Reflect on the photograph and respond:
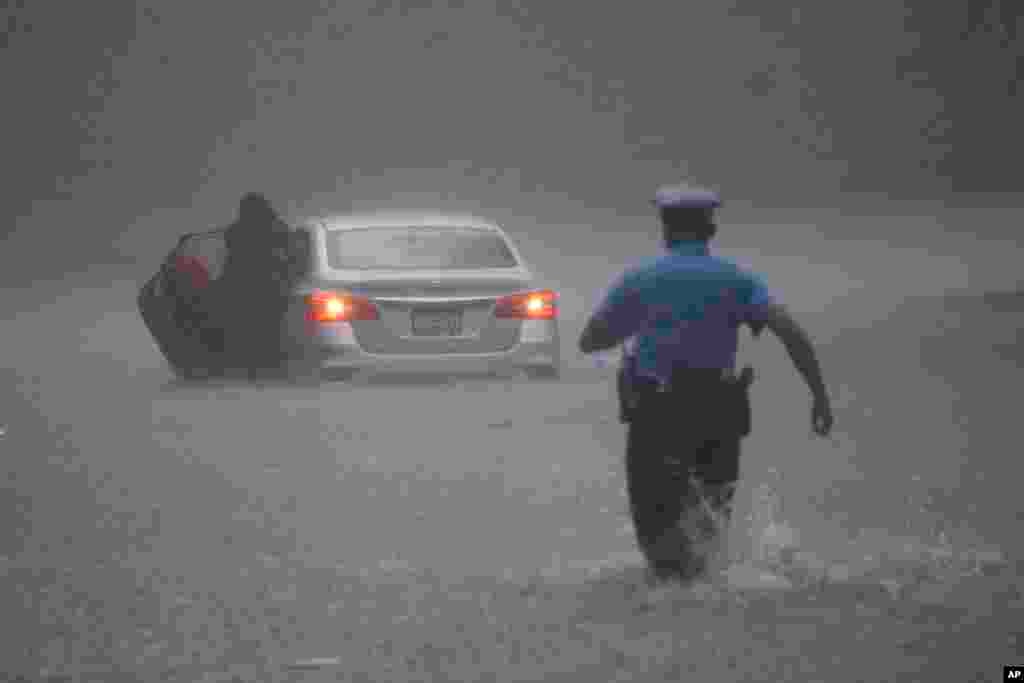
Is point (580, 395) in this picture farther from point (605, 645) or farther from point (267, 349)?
point (605, 645)

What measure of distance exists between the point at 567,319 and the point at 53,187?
47254mm

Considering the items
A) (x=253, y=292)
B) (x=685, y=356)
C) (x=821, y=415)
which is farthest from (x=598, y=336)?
(x=253, y=292)

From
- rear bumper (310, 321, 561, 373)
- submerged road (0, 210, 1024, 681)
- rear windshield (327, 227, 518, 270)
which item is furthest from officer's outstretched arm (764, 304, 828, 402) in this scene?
rear windshield (327, 227, 518, 270)

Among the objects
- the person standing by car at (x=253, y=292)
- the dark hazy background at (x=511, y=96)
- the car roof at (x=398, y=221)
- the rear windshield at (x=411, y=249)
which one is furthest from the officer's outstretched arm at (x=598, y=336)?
the dark hazy background at (x=511, y=96)

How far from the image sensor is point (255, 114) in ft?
259

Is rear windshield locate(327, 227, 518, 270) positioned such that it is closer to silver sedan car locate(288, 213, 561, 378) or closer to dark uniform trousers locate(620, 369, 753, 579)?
silver sedan car locate(288, 213, 561, 378)

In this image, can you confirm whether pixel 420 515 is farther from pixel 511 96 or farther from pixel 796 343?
pixel 511 96

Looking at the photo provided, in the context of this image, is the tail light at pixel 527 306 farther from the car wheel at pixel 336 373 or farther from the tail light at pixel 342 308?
the car wheel at pixel 336 373

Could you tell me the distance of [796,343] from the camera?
820 centimetres

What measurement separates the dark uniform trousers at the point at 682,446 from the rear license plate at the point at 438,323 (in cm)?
966

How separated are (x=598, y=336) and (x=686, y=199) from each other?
1.77 feet

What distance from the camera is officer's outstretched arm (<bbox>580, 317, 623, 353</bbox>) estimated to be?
8.16 meters

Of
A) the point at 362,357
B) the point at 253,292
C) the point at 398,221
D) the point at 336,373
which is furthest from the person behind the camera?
the point at 398,221

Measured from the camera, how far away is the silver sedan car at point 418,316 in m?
17.9
